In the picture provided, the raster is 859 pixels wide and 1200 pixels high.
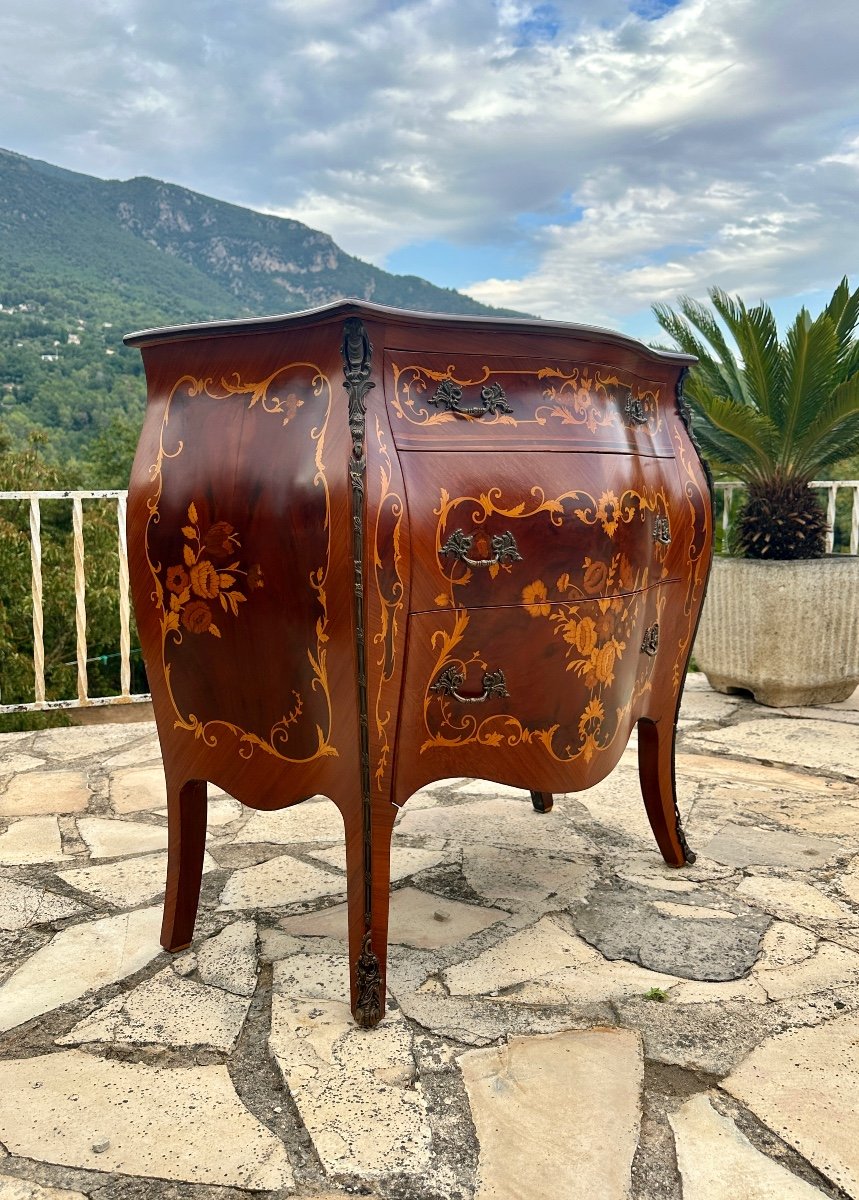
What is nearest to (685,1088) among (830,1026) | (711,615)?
(830,1026)

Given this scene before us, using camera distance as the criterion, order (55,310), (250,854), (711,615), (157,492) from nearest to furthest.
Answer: (157,492), (250,854), (711,615), (55,310)

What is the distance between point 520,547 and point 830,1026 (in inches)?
41.0

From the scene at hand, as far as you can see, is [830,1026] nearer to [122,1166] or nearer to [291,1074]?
[291,1074]

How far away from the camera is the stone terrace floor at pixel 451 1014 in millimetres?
1251

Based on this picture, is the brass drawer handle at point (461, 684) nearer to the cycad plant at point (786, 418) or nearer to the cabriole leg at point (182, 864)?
the cabriole leg at point (182, 864)

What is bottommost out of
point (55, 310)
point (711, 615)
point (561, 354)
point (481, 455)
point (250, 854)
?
point (250, 854)

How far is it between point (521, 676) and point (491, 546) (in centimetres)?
28

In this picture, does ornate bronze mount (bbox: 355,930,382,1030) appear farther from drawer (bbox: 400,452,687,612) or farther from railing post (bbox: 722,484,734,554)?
railing post (bbox: 722,484,734,554)

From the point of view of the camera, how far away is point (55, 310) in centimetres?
3167

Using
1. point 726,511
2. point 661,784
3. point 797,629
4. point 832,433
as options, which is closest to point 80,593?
point 661,784

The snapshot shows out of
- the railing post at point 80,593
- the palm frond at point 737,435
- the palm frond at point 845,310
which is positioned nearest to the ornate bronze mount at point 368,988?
the railing post at point 80,593

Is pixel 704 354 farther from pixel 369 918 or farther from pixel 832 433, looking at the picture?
pixel 369 918

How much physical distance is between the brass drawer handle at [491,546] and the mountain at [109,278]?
43.5 feet

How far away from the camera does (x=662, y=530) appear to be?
6.46 feet
